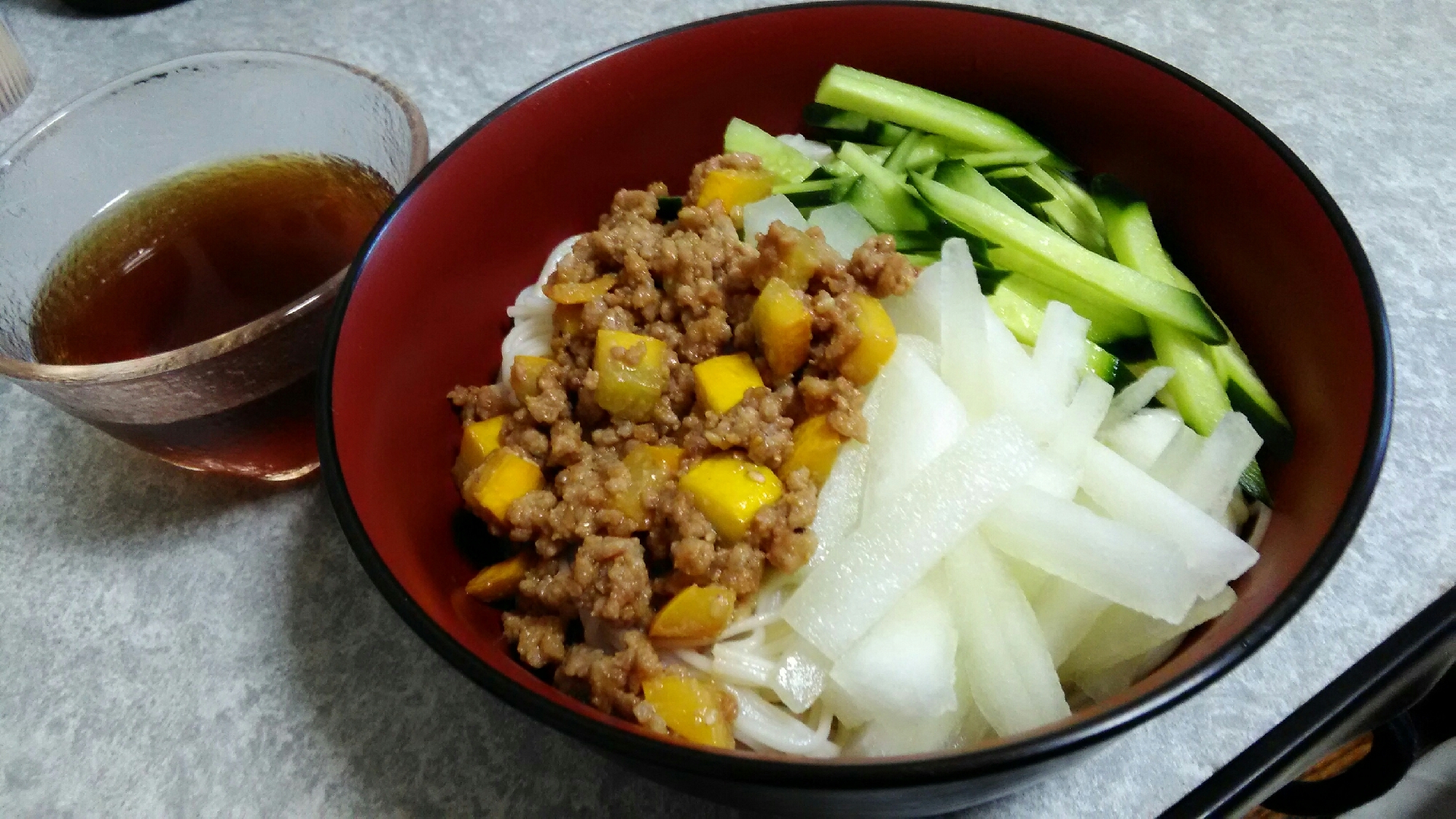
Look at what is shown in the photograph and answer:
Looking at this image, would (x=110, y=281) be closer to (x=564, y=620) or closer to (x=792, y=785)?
(x=564, y=620)

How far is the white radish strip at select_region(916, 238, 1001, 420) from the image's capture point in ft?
3.84

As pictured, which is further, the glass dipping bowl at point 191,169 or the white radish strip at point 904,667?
the glass dipping bowl at point 191,169

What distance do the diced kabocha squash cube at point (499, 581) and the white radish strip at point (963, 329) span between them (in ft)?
1.91

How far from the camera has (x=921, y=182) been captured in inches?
53.4

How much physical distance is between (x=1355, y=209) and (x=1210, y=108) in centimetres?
79

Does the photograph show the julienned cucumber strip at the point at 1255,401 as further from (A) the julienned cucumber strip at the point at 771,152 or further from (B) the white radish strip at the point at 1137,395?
(A) the julienned cucumber strip at the point at 771,152

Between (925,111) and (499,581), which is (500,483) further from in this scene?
(925,111)

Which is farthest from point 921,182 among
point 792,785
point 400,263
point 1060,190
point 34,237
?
point 34,237

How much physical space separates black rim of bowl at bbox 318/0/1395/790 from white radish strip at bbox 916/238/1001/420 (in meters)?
0.39

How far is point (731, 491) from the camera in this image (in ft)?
3.54

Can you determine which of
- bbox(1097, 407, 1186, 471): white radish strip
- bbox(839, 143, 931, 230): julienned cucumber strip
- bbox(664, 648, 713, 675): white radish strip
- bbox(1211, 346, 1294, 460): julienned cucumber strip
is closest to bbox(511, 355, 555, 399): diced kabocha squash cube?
bbox(664, 648, 713, 675): white radish strip

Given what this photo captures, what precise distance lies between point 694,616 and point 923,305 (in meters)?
0.51

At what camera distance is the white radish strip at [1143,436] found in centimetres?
117

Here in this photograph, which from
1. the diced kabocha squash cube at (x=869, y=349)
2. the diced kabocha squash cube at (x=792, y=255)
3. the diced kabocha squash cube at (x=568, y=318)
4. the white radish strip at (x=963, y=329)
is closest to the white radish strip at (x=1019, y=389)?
the white radish strip at (x=963, y=329)
